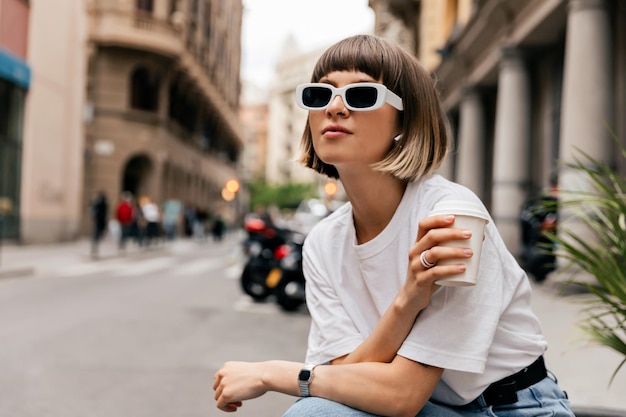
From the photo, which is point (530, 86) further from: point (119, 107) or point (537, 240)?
point (119, 107)

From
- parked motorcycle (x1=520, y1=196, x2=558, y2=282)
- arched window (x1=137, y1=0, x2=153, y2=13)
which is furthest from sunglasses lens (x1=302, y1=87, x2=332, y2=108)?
arched window (x1=137, y1=0, x2=153, y2=13)

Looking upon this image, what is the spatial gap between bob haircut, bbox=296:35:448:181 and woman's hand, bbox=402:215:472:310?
303mm

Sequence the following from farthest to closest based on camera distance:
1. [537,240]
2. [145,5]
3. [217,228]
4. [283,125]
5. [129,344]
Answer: [283,125]
[217,228]
[145,5]
[537,240]
[129,344]

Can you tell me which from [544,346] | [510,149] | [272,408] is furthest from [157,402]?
[510,149]

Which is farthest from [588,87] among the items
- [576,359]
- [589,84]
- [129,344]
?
[129,344]

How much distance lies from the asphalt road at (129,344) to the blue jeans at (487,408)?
104 inches

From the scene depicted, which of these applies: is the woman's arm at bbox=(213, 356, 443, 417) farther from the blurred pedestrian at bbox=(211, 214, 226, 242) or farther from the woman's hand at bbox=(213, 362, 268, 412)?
the blurred pedestrian at bbox=(211, 214, 226, 242)

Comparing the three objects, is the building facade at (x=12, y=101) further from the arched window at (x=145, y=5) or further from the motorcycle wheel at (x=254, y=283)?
the arched window at (x=145, y=5)

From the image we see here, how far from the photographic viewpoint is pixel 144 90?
33.4m

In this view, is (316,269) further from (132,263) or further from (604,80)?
(132,263)

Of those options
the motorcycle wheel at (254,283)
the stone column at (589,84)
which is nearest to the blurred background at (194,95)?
the stone column at (589,84)

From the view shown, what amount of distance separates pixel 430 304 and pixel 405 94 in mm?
555

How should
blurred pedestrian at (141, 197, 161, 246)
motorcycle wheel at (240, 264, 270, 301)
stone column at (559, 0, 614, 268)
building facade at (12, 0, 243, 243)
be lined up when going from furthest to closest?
1. blurred pedestrian at (141, 197, 161, 246)
2. building facade at (12, 0, 243, 243)
3. motorcycle wheel at (240, 264, 270, 301)
4. stone column at (559, 0, 614, 268)

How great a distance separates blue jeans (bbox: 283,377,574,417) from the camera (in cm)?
162
